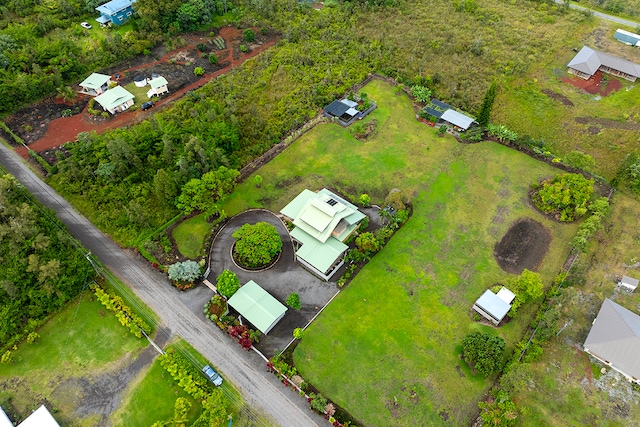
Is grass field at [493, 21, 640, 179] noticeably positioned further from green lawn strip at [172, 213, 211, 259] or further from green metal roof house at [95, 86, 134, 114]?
green metal roof house at [95, 86, 134, 114]

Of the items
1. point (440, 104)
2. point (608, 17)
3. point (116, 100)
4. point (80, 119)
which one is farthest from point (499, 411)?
point (608, 17)

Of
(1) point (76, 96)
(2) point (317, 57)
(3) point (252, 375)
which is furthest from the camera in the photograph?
(2) point (317, 57)

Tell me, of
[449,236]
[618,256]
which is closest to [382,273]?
[449,236]

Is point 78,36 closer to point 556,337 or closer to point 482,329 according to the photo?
point 482,329

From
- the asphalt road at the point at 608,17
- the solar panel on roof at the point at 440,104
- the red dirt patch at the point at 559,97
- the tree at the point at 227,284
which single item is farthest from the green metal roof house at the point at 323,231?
the asphalt road at the point at 608,17

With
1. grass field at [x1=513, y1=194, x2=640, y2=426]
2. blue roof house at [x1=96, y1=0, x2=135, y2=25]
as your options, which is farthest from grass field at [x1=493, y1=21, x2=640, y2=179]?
blue roof house at [x1=96, y1=0, x2=135, y2=25]

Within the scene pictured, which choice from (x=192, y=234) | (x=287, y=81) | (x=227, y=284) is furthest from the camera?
(x=287, y=81)

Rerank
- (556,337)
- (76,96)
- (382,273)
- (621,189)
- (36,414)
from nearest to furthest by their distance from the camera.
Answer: (36,414) → (556,337) → (382,273) → (621,189) → (76,96)

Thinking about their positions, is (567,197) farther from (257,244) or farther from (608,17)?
(608,17)
